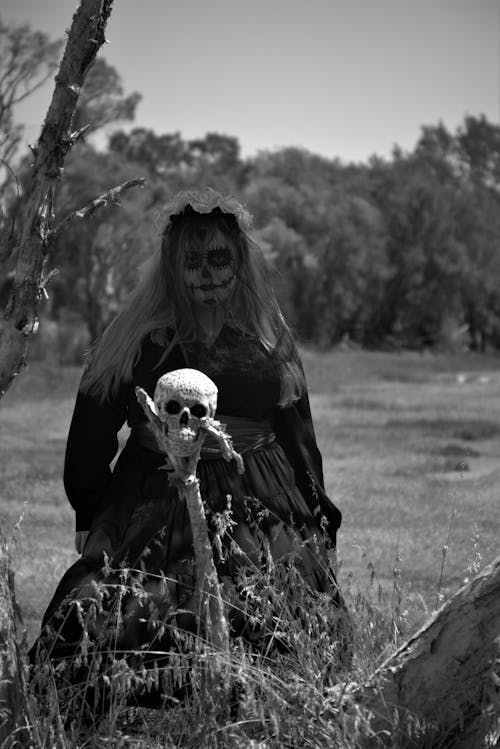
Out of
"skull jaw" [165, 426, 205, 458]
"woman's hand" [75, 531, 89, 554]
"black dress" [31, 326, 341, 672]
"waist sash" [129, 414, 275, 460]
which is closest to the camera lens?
"skull jaw" [165, 426, 205, 458]

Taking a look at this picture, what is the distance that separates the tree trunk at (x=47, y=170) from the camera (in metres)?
2.92

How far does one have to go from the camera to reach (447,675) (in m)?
2.66

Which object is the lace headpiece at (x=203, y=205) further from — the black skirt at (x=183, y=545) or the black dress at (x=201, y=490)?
the black skirt at (x=183, y=545)

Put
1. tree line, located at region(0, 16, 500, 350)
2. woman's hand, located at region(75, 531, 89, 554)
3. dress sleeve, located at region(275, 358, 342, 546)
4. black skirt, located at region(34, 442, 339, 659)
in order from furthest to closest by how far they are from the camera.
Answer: tree line, located at region(0, 16, 500, 350), dress sleeve, located at region(275, 358, 342, 546), woman's hand, located at region(75, 531, 89, 554), black skirt, located at region(34, 442, 339, 659)

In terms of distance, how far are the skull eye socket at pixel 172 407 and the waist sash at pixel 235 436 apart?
25.7 inches

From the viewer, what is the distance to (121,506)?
3.43 meters

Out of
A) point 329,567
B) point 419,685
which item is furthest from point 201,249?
point 419,685

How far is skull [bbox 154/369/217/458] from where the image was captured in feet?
8.65

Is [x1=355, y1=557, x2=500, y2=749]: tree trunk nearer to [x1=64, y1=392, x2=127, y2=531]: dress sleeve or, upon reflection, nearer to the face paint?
[x1=64, y1=392, x2=127, y2=531]: dress sleeve

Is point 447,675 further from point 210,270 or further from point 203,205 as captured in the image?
point 203,205

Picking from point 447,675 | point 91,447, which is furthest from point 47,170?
point 447,675

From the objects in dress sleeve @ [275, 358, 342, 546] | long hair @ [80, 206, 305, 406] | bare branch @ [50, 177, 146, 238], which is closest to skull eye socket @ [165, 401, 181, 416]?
bare branch @ [50, 177, 146, 238]

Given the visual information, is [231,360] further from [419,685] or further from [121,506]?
[419,685]

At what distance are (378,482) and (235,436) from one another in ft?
19.6
